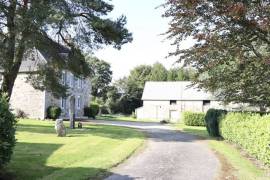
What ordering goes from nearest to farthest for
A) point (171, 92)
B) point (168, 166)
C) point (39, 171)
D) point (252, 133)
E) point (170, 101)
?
point (39, 171) → point (168, 166) → point (252, 133) → point (170, 101) → point (171, 92)

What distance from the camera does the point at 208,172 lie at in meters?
13.1

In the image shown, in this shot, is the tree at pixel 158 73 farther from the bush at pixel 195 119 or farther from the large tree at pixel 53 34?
the large tree at pixel 53 34

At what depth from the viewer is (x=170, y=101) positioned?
232 ft

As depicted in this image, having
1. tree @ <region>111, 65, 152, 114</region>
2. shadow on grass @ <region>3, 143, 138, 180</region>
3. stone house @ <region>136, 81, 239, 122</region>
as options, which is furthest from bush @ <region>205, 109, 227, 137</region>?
tree @ <region>111, 65, 152, 114</region>

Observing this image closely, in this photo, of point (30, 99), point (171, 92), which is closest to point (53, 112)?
point (30, 99)

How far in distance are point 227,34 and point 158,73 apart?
87061 mm

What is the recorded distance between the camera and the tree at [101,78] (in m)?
89.9

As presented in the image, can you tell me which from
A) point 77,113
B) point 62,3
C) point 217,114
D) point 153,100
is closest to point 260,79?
point 217,114

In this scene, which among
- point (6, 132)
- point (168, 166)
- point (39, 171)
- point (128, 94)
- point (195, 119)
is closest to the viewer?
point (6, 132)

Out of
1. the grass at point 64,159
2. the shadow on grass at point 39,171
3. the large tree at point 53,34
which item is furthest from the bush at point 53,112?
the shadow on grass at point 39,171

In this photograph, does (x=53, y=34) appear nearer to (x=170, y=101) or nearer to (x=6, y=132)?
(x=6, y=132)

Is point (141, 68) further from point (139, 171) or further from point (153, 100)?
point (139, 171)

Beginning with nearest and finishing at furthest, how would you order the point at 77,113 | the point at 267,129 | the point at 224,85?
the point at 267,129 < the point at 224,85 < the point at 77,113

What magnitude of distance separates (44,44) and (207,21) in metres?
14.7
